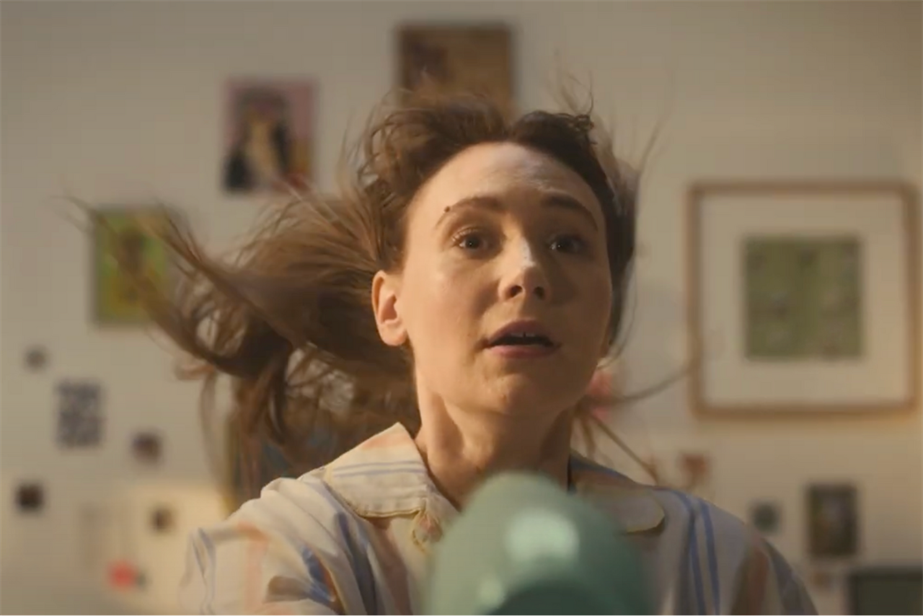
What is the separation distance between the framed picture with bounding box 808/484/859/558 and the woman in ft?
0.31

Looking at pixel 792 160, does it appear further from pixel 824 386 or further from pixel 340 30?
pixel 340 30

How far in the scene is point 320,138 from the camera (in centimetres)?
51

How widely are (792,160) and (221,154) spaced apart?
31 centimetres

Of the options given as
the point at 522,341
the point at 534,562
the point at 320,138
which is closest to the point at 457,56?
the point at 320,138

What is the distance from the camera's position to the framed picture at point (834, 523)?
20.3 inches

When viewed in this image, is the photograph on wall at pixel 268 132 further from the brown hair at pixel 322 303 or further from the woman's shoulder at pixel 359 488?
the woman's shoulder at pixel 359 488

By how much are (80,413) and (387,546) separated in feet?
0.71

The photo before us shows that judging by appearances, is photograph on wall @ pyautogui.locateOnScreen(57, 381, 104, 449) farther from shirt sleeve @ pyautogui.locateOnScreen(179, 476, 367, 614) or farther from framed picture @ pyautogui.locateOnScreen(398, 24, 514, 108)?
framed picture @ pyautogui.locateOnScreen(398, 24, 514, 108)

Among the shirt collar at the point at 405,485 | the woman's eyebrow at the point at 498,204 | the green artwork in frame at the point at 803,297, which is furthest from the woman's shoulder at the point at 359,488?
the green artwork in frame at the point at 803,297

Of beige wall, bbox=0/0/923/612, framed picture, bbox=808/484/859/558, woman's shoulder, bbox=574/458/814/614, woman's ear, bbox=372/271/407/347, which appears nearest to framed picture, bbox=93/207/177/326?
beige wall, bbox=0/0/923/612

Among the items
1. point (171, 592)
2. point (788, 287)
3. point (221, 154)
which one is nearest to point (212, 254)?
point (221, 154)

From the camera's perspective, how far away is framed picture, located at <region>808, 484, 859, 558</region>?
52 centimetres

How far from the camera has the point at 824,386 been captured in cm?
51

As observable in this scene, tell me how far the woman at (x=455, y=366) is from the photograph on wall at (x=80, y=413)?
0.09 meters
